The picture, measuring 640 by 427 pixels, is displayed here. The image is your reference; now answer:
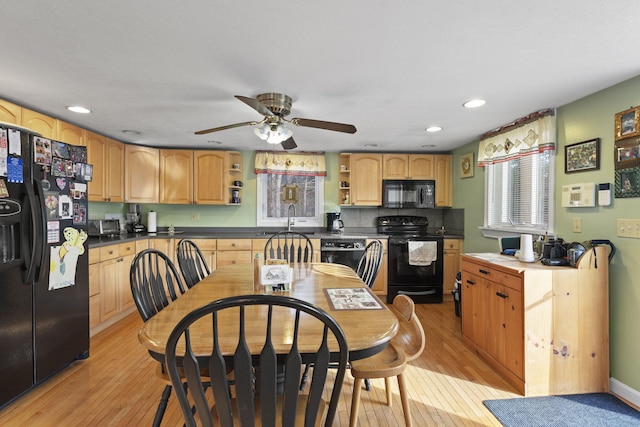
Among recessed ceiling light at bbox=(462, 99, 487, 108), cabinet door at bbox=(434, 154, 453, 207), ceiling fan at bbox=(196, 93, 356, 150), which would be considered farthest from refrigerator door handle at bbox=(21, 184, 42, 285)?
cabinet door at bbox=(434, 154, 453, 207)

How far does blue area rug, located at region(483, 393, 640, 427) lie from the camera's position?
1.82 meters

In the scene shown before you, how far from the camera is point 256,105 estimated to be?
1.95 metres

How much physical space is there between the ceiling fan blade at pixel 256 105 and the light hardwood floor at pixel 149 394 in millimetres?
1845

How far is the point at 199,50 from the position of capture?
1.70m

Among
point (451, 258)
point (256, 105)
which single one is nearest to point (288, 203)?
point (451, 258)

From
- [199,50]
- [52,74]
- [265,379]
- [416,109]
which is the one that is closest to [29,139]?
[52,74]

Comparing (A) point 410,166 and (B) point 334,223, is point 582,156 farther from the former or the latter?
(B) point 334,223

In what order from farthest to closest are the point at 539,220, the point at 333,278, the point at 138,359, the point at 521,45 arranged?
the point at 539,220
the point at 138,359
the point at 333,278
the point at 521,45

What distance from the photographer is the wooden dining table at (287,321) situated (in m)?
1.12

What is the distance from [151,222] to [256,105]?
3.16 m

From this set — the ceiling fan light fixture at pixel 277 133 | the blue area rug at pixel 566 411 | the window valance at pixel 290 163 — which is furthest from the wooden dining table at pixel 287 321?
the window valance at pixel 290 163

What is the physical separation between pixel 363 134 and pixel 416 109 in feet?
3.05

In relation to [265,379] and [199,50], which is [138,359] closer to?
[265,379]

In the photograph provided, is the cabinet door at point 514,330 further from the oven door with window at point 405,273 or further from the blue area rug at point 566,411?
the oven door with window at point 405,273
